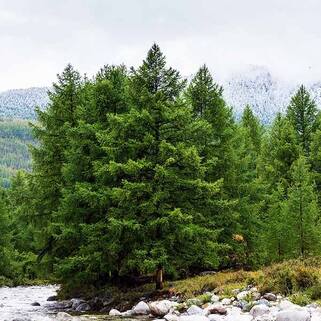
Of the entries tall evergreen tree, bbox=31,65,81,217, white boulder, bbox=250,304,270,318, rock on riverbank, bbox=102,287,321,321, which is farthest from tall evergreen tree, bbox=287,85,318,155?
white boulder, bbox=250,304,270,318

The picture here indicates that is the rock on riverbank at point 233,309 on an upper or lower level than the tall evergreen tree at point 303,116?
lower

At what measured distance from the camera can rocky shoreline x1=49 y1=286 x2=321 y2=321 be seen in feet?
45.6

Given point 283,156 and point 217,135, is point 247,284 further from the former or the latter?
point 283,156

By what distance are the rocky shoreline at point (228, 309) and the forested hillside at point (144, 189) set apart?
2462mm

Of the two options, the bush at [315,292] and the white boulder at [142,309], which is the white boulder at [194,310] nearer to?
the white boulder at [142,309]

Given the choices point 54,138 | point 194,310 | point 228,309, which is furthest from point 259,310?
point 54,138

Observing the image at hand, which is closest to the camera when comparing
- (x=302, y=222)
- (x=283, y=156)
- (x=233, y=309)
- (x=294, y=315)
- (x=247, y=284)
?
(x=294, y=315)

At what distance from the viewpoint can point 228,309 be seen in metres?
16.3

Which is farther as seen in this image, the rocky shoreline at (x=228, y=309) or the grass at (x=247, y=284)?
the grass at (x=247, y=284)

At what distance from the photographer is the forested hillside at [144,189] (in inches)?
863

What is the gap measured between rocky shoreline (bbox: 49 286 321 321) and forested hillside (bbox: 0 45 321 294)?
96.9 inches

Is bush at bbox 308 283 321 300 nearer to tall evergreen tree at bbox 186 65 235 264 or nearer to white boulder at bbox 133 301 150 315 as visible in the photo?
white boulder at bbox 133 301 150 315

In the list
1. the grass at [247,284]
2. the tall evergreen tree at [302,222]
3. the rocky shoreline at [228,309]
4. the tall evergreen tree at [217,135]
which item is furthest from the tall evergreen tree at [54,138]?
the tall evergreen tree at [302,222]

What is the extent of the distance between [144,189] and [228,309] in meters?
6.77
